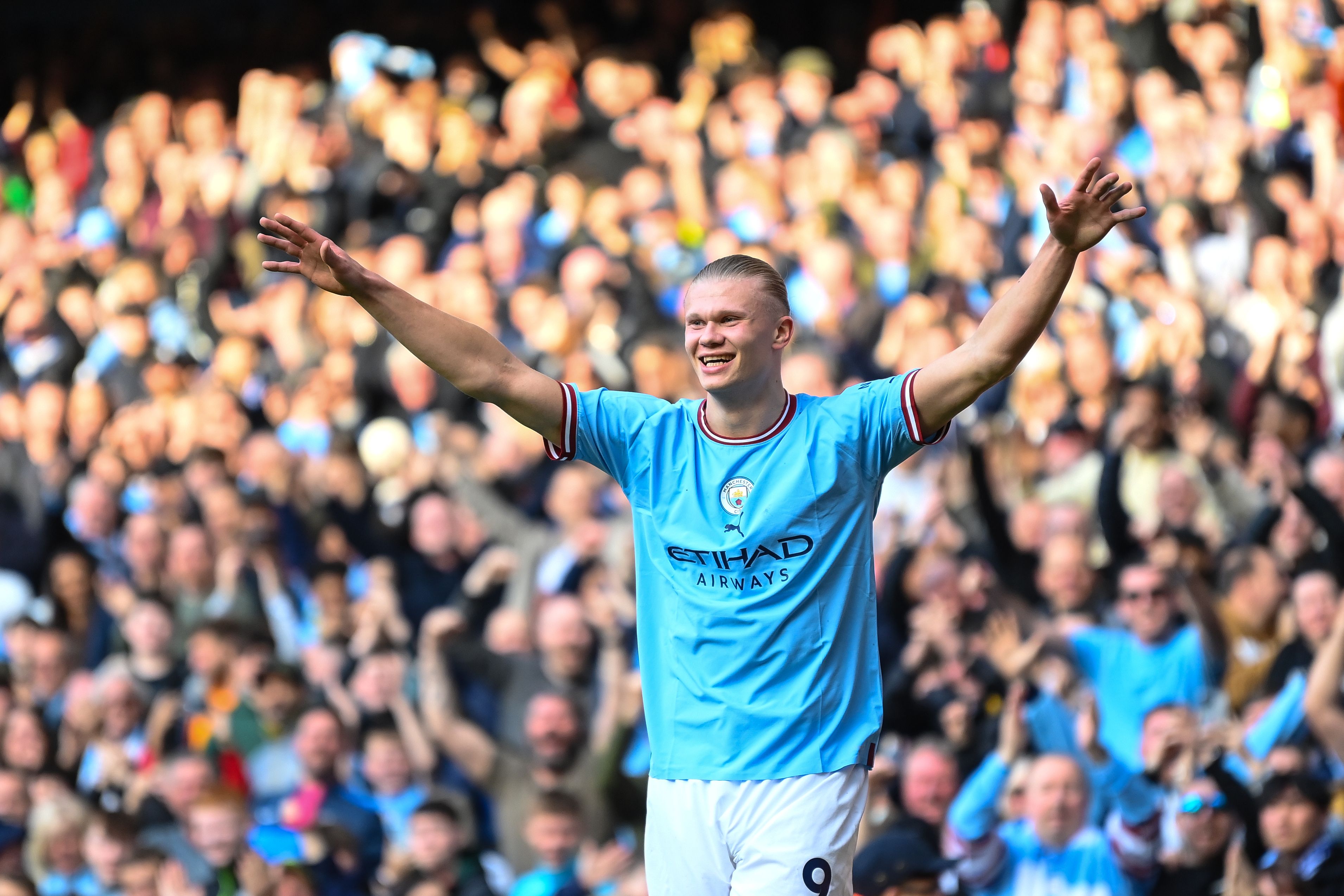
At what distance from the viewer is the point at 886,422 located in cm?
300

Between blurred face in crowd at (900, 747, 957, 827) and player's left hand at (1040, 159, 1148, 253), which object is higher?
player's left hand at (1040, 159, 1148, 253)

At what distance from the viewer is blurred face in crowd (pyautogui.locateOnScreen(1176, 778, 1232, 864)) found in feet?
15.9

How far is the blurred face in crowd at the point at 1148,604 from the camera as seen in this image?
550 cm

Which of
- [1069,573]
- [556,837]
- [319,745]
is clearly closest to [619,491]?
[319,745]

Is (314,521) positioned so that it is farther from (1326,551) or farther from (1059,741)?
(1326,551)

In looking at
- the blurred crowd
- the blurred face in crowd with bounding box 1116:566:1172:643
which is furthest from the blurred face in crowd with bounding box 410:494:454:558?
the blurred face in crowd with bounding box 1116:566:1172:643

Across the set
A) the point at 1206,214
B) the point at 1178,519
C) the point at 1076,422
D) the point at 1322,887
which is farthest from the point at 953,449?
the point at 1322,887

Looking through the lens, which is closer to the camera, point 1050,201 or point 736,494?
point 1050,201

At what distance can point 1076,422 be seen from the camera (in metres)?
6.63

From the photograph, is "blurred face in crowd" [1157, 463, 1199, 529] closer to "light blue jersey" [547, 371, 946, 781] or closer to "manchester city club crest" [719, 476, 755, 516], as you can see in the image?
"light blue jersey" [547, 371, 946, 781]

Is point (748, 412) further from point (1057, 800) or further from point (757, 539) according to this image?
point (1057, 800)

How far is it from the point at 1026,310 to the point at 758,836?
40.1 inches

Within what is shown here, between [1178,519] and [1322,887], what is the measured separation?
1.51 m

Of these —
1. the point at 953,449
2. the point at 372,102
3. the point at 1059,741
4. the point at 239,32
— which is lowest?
the point at 1059,741
